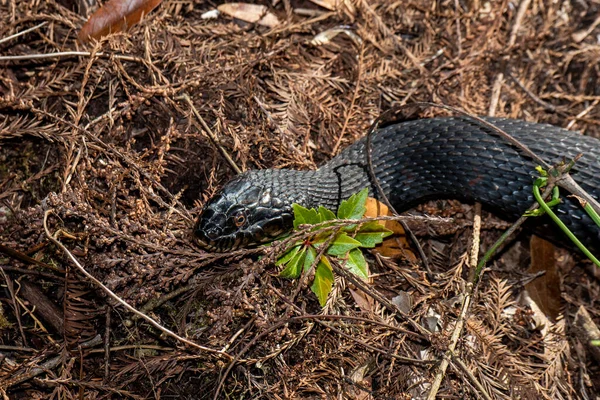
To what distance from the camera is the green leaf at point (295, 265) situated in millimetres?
4945

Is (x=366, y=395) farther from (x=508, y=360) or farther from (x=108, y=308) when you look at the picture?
(x=108, y=308)

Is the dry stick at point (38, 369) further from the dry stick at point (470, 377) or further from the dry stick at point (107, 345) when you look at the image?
the dry stick at point (470, 377)

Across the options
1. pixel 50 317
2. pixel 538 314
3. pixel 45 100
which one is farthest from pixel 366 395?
pixel 45 100

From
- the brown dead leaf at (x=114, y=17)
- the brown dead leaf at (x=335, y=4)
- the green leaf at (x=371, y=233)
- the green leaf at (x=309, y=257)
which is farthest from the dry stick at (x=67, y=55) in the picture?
the green leaf at (x=371, y=233)

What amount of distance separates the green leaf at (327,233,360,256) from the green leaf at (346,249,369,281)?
13 cm

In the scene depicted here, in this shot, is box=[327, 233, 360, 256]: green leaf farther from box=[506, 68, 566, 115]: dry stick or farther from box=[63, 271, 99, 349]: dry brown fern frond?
box=[506, 68, 566, 115]: dry stick

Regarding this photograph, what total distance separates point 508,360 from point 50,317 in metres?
3.68

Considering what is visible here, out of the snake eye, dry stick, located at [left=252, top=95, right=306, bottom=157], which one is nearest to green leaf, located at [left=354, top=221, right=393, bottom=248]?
the snake eye

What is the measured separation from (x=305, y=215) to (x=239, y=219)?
0.62 metres

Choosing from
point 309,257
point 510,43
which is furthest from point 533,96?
point 309,257

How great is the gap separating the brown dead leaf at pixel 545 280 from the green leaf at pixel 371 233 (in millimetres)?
1677

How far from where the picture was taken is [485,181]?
19.0 ft

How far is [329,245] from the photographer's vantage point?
4957 mm

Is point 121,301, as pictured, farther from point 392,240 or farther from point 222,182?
point 392,240
